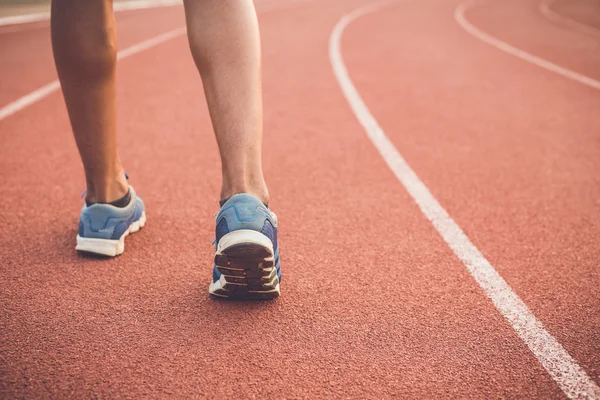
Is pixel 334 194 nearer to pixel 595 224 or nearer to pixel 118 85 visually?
pixel 595 224

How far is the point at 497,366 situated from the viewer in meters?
1.73

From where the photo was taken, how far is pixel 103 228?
2.23 metres

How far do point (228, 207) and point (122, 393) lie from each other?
610 mm

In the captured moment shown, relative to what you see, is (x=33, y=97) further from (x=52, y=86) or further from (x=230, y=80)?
(x=230, y=80)

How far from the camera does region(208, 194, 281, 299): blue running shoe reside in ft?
5.45

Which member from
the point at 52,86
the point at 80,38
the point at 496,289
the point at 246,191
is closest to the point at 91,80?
the point at 80,38

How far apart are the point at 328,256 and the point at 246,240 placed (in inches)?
32.8

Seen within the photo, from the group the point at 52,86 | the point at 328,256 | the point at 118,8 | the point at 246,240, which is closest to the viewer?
the point at 246,240

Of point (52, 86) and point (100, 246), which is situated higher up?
point (100, 246)

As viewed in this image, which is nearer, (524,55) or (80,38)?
(80,38)

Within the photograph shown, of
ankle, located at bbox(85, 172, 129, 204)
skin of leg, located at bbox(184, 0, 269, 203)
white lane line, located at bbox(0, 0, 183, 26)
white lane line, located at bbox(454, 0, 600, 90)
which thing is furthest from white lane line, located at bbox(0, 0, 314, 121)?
white lane line, located at bbox(454, 0, 600, 90)

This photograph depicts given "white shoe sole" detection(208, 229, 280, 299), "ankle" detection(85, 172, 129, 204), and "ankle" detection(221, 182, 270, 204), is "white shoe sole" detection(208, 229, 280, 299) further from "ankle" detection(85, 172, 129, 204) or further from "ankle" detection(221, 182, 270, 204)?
"ankle" detection(85, 172, 129, 204)

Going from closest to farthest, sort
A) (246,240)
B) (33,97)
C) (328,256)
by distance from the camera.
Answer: (246,240)
(328,256)
(33,97)

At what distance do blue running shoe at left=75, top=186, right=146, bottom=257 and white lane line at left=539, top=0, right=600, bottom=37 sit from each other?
1074cm
